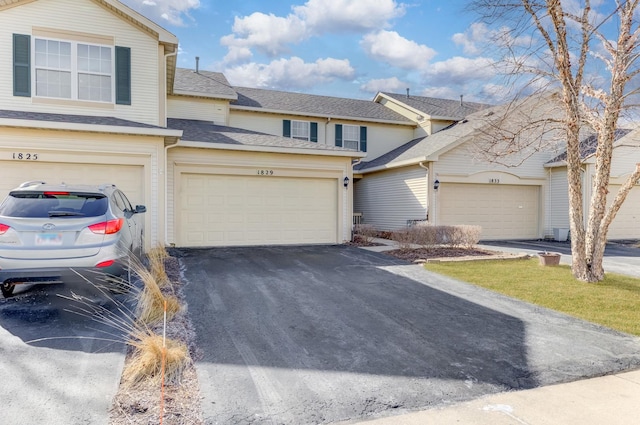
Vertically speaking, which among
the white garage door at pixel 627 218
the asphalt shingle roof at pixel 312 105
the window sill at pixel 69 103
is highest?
the asphalt shingle roof at pixel 312 105

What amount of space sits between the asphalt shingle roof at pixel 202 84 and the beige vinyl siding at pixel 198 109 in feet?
1.08

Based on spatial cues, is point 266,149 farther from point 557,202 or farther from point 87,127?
point 557,202

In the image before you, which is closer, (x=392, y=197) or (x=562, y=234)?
(x=562, y=234)

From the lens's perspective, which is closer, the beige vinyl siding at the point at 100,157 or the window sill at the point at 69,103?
the beige vinyl siding at the point at 100,157

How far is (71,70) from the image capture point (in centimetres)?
1081

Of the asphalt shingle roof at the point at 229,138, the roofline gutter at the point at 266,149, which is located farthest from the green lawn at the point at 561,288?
the asphalt shingle roof at the point at 229,138

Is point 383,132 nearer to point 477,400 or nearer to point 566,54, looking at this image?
point 566,54

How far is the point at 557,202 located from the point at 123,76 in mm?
17296

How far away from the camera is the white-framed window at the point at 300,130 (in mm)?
19641

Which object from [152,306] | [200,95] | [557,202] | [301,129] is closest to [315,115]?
[301,129]

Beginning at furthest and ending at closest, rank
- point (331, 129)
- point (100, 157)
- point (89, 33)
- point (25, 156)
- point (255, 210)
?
point (331, 129)
point (255, 210)
point (89, 33)
point (100, 157)
point (25, 156)

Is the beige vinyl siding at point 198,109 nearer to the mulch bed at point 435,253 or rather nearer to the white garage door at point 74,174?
the white garage door at point 74,174

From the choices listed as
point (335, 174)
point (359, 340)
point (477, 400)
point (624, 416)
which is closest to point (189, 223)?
point (335, 174)

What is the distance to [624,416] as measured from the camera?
320 cm
